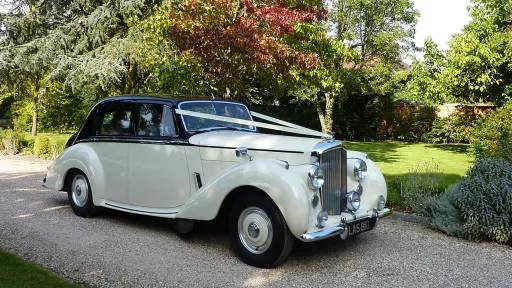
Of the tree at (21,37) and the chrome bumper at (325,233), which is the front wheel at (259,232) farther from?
the tree at (21,37)

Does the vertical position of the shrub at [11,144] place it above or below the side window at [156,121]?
below

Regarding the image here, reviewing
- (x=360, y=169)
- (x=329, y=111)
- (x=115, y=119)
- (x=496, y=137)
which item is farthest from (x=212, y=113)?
(x=329, y=111)

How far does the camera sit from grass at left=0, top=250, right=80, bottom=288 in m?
3.99

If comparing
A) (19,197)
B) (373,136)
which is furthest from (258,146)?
(373,136)

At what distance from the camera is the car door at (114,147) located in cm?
612

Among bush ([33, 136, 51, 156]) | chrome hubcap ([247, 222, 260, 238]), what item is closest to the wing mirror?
chrome hubcap ([247, 222, 260, 238])

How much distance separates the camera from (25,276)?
4184mm

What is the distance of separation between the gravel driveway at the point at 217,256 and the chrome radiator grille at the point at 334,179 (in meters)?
0.64

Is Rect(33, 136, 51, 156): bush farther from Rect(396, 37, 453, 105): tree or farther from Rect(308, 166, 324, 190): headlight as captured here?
Rect(396, 37, 453, 105): tree

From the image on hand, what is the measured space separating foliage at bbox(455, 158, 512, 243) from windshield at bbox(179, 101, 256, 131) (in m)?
3.11

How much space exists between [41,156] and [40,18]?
616 centimetres

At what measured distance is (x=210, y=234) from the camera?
5910mm

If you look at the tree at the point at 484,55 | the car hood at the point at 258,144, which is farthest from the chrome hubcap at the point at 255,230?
the tree at the point at 484,55

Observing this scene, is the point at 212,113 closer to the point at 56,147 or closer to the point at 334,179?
the point at 334,179
